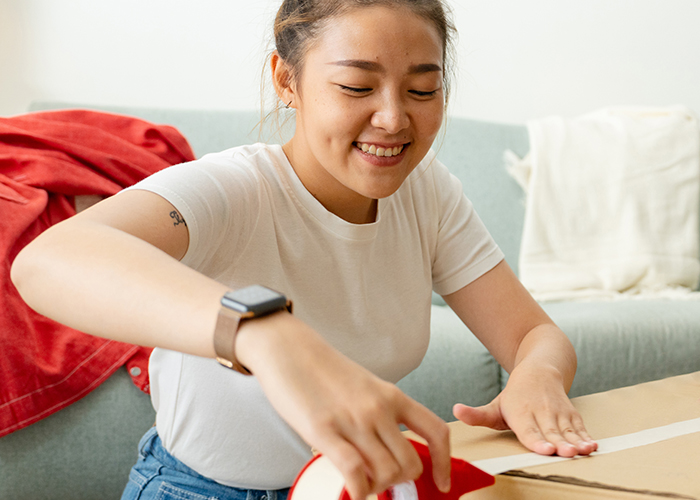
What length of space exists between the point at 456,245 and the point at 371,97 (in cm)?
31

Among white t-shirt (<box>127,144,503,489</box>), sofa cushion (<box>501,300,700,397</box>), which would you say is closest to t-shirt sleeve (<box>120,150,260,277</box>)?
white t-shirt (<box>127,144,503,489</box>)

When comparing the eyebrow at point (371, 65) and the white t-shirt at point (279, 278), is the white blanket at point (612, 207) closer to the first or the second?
the white t-shirt at point (279, 278)

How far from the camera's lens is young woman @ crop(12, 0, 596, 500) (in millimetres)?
419

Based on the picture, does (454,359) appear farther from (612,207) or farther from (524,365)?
(612,207)

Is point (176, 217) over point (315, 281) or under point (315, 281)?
over

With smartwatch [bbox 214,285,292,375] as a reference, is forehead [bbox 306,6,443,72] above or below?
above

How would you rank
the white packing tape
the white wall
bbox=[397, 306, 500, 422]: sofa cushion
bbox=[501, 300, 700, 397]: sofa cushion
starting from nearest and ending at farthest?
the white packing tape, bbox=[397, 306, 500, 422]: sofa cushion, bbox=[501, 300, 700, 397]: sofa cushion, the white wall

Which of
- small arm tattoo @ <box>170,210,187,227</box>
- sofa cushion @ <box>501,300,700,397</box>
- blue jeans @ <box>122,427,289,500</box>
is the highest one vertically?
small arm tattoo @ <box>170,210,187,227</box>

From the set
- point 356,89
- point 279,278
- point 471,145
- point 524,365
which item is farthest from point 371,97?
point 471,145

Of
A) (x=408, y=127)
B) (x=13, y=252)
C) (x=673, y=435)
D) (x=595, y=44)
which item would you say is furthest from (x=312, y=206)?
(x=595, y=44)

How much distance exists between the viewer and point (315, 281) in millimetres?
829

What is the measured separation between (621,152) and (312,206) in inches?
63.3

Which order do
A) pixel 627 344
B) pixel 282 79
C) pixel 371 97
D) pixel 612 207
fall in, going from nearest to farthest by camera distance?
1. pixel 371 97
2. pixel 282 79
3. pixel 627 344
4. pixel 612 207

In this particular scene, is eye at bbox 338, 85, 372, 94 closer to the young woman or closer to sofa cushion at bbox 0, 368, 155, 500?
the young woman
